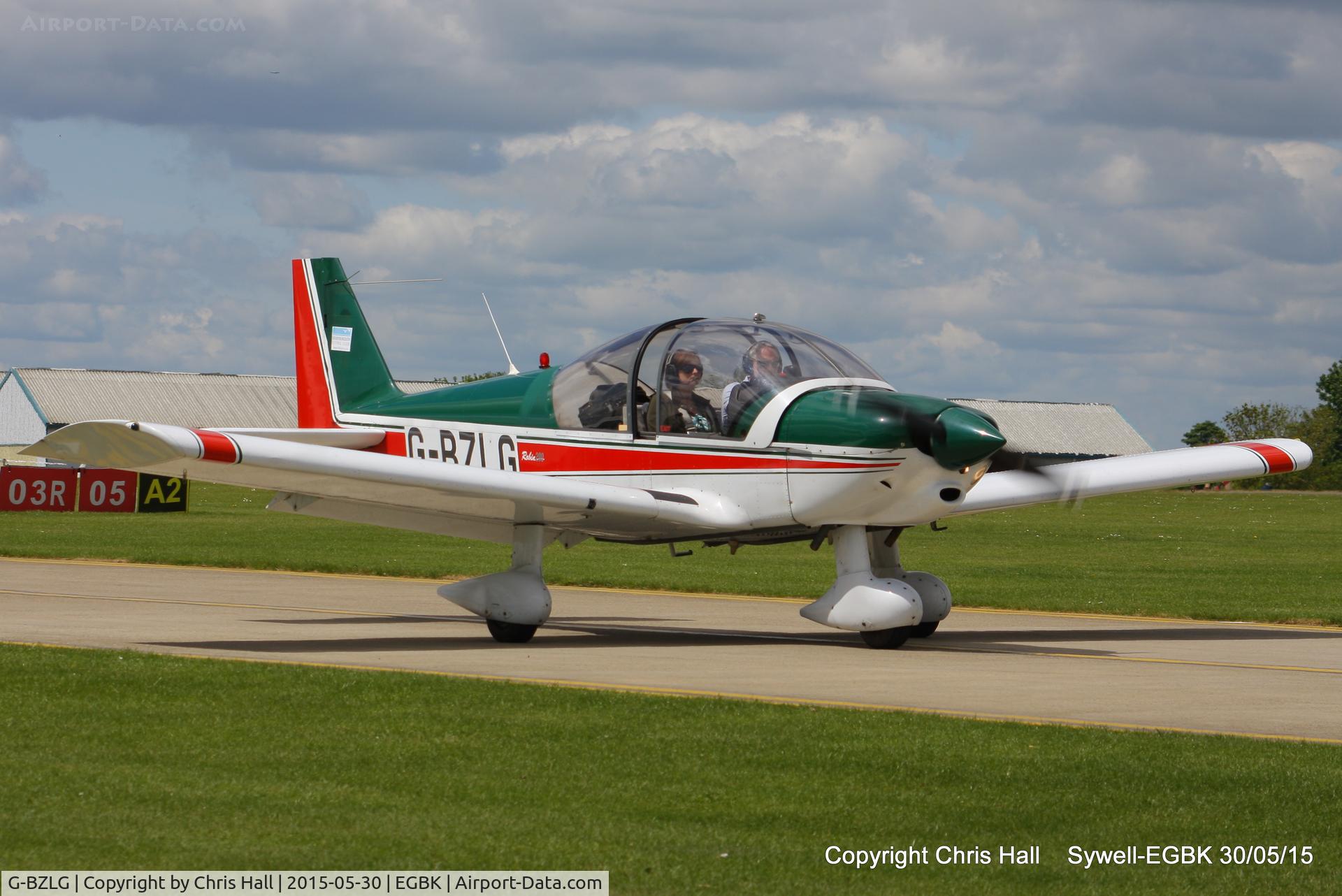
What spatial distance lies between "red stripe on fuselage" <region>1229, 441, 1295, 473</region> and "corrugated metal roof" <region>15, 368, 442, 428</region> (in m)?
90.7

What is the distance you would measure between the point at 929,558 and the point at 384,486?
59.9 ft

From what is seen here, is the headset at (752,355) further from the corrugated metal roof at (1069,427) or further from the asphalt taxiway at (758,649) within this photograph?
the corrugated metal roof at (1069,427)

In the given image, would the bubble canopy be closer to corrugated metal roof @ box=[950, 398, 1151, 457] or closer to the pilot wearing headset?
the pilot wearing headset

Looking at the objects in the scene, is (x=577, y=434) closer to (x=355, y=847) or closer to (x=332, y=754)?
(x=332, y=754)

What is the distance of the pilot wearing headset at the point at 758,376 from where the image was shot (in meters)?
14.2

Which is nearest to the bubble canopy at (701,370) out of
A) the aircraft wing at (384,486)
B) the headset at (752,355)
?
the headset at (752,355)

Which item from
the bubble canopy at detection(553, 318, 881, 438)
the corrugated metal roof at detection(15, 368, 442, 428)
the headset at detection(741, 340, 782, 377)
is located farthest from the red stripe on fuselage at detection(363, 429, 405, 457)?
the corrugated metal roof at detection(15, 368, 442, 428)

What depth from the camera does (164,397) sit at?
361ft

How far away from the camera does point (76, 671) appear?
11.4 metres

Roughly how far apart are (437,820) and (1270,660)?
9.44 meters

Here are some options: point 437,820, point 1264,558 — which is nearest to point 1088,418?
point 1264,558

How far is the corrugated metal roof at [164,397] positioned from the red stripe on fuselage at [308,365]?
86.3m

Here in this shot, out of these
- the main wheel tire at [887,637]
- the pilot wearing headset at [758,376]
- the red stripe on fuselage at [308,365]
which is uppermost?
the red stripe on fuselage at [308,365]

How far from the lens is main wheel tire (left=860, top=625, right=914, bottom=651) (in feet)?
47.3
